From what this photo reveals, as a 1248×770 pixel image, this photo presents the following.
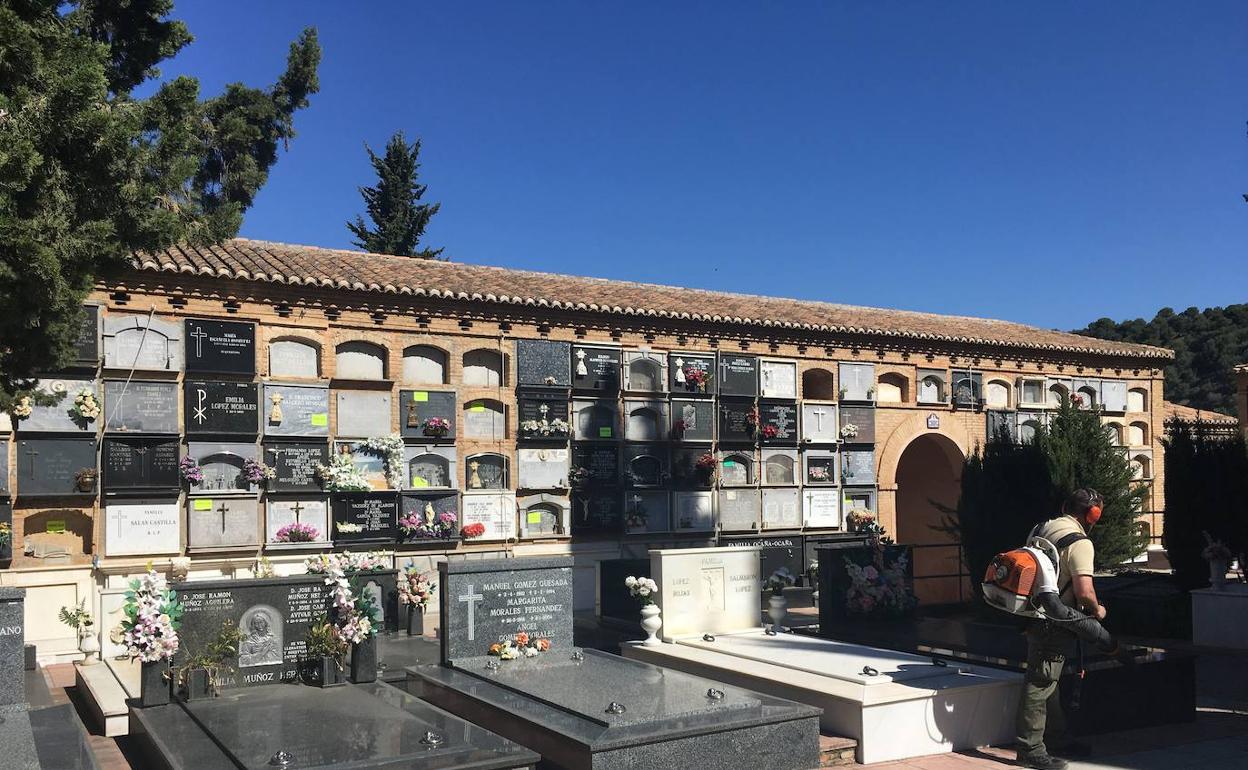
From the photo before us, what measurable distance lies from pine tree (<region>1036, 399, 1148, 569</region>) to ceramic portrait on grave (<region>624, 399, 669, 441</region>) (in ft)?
19.7

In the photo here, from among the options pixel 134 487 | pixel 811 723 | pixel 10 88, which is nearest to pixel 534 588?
pixel 811 723

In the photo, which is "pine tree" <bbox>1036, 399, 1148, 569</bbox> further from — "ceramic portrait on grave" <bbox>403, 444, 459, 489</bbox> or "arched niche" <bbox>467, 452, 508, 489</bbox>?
"ceramic portrait on grave" <bbox>403, 444, 459, 489</bbox>

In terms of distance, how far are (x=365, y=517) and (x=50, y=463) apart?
13.4 ft

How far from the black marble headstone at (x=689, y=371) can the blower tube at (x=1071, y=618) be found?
36.0ft

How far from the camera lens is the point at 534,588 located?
31.7ft

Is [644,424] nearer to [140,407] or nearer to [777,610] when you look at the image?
[777,610]

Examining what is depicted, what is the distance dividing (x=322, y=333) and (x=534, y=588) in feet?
23.3

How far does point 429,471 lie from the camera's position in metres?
15.9

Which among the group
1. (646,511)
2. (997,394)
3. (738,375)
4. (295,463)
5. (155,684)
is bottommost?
(155,684)

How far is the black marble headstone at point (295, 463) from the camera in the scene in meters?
14.6

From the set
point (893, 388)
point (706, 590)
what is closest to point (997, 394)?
point (893, 388)

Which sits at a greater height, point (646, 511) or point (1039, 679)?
point (646, 511)

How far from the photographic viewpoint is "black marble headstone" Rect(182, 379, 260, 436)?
14039mm

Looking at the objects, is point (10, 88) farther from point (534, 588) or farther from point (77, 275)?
point (534, 588)
